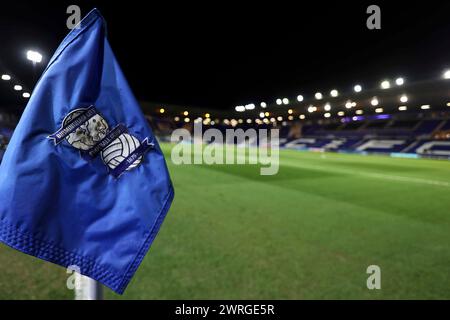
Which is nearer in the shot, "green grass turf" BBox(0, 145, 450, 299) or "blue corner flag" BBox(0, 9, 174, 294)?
"blue corner flag" BBox(0, 9, 174, 294)

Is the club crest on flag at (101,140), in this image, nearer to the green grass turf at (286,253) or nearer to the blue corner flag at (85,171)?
the blue corner flag at (85,171)

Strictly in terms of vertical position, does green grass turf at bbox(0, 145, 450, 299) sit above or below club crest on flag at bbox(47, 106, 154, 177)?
below

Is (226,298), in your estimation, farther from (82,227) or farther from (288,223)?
(288,223)

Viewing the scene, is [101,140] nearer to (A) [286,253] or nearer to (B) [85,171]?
(B) [85,171]

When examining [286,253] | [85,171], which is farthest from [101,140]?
[286,253]

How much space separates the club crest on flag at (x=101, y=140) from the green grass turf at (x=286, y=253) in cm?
244

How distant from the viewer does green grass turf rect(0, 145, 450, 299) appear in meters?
3.17

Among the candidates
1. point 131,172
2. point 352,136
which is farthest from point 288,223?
point 352,136

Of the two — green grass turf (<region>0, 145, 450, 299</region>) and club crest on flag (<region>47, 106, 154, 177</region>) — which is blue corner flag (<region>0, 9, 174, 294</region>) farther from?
green grass turf (<region>0, 145, 450, 299</region>)

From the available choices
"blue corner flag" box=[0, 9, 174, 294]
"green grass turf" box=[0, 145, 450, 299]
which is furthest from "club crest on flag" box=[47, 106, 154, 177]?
"green grass turf" box=[0, 145, 450, 299]

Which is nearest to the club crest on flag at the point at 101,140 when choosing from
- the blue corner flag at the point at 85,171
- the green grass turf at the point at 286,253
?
the blue corner flag at the point at 85,171

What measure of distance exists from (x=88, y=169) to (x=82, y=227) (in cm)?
24

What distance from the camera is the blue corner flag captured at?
40.4 inches

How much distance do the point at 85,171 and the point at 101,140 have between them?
0.14 metres
